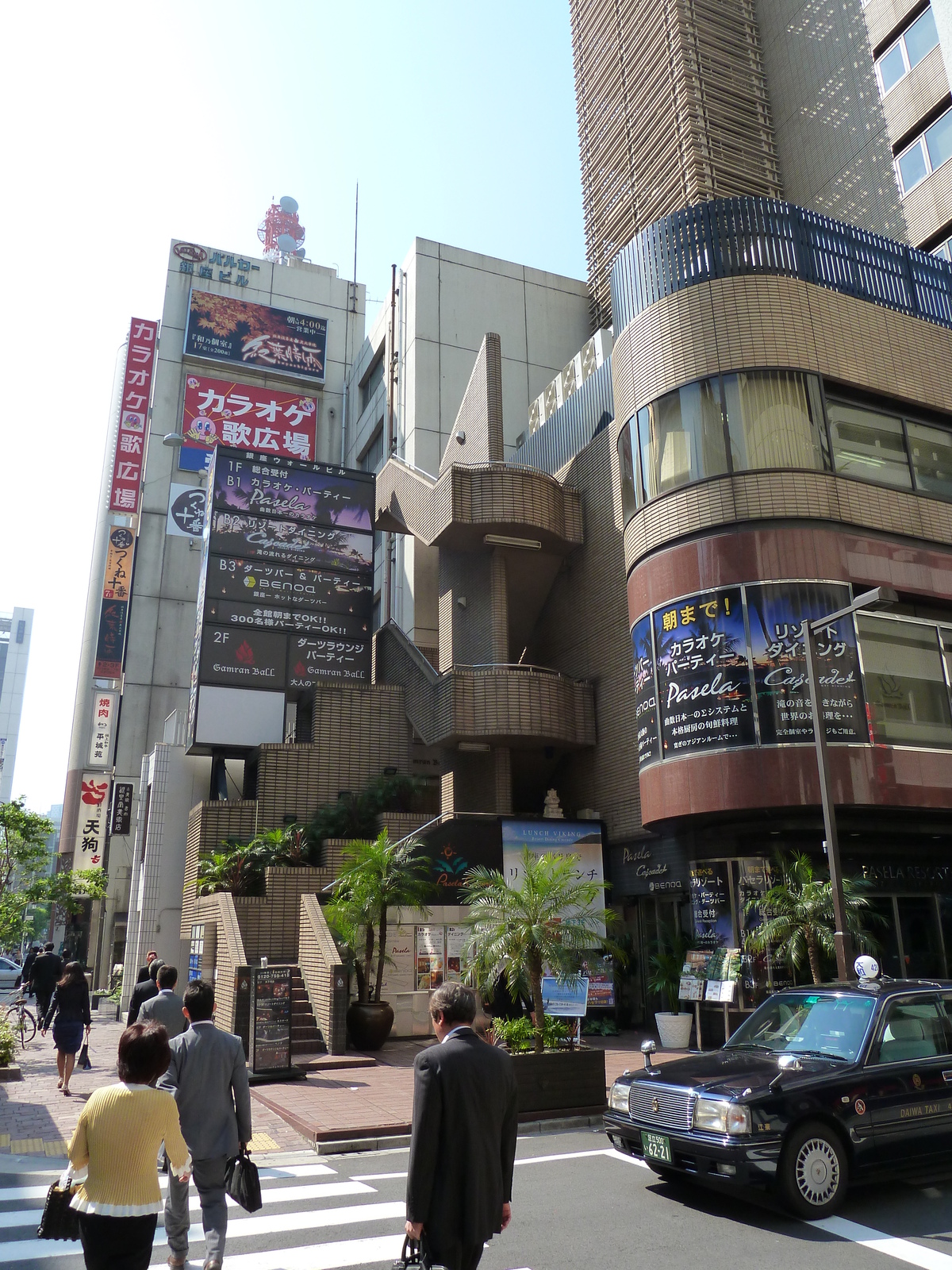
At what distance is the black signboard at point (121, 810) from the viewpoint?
135 ft

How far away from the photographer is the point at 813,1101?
7.17 metres

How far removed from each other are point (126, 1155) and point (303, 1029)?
537 inches

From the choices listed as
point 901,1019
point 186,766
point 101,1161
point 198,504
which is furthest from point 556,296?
point 101,1161

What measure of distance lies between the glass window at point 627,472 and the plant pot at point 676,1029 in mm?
9506

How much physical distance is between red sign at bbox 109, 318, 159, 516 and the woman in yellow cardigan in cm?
4497

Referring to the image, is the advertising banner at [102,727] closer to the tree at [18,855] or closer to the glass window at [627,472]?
the tree at [18,855]

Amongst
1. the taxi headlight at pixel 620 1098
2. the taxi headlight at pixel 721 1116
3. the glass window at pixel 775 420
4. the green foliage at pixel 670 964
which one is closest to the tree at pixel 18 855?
the green foliage at pixel 670 964

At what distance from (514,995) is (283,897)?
819 cm

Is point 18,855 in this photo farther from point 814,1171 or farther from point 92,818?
point 814,1171

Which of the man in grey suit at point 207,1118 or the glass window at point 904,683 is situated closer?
the man in grey suit at point 207,1118

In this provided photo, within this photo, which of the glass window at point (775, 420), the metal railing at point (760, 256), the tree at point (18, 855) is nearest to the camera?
the glass window at point (775, 420)

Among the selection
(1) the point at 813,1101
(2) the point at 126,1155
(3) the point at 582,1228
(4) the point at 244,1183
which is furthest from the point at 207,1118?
(1) the point at 813,1101

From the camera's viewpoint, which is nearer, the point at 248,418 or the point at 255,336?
the point at 248,418

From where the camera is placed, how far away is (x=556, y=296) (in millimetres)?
38812
